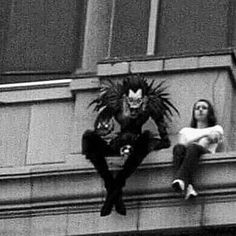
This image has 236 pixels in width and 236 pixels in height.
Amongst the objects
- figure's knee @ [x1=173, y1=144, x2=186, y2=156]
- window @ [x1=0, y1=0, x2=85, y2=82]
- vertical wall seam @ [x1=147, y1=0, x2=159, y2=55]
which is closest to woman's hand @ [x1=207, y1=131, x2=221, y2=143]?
figure's knee @ [x1=173, y1=144, x2=186, y2=156]

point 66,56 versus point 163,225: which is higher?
point 66,56

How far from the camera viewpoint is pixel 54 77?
1238 inches

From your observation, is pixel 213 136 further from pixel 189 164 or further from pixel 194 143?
Result: pixel 189 164

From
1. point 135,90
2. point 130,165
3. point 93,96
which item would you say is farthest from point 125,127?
point 93,96

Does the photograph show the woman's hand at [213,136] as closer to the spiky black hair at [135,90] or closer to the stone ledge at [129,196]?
the stone ledge at [129,196]

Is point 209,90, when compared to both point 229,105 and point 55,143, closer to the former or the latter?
point 229,105

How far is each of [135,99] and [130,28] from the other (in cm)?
235

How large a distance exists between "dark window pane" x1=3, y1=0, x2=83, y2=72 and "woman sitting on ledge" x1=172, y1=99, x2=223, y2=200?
2.91m

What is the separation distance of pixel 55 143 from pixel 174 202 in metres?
2.27

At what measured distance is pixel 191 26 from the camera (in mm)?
31250

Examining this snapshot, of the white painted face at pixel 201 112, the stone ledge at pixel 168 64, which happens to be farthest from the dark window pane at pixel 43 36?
the white painted face at pixel 201 112

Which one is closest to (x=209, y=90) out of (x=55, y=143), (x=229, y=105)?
(x=229, y=105)

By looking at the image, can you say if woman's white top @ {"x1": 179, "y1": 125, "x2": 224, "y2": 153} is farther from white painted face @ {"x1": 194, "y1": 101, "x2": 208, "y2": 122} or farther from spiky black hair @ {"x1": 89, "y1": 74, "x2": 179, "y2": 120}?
spiky black hair @ {"x1": 89, "y1": 74, "x2": 179, "y2": 120}

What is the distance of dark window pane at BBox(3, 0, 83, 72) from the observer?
104 ft
